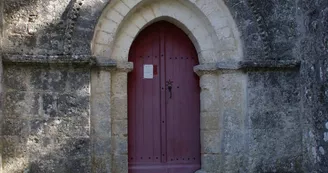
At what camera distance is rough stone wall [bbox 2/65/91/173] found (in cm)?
468

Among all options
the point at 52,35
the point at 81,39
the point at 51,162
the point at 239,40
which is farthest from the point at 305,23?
the point at 51,162

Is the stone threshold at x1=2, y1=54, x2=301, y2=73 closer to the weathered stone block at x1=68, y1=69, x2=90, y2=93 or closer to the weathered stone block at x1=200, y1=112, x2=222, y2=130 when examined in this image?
the weathered stone block at x1=68, y1=69, x2=90, y2=93

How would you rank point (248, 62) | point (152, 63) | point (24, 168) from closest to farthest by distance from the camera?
point (24, 168), point (248, 62), point (152, 63)

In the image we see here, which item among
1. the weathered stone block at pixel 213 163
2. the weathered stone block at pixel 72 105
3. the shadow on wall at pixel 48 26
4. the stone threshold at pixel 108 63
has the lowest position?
the weathered stone block at pixel 213 163

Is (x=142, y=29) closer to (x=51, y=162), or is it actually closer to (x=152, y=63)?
(x=152, y=63)

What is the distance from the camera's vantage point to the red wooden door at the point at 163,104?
5.38 m

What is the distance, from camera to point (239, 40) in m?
5.24

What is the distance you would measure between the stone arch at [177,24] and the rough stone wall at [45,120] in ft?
1.96

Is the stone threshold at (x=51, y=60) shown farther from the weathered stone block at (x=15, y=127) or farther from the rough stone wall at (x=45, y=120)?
the weathered stone block at (x=15, y=127)

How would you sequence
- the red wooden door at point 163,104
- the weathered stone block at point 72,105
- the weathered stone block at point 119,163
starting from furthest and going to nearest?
the red wooden door at point 163,104, the weathered stone block at point 119,163, the weathered stone block at point 72,105

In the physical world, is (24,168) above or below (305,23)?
below

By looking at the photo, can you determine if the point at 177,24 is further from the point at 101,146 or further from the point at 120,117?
the point at 101,146

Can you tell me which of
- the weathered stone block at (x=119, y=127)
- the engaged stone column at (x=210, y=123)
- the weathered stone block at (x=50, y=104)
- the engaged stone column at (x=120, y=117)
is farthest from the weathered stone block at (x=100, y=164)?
the engaged stone column at (x=210, y=123)

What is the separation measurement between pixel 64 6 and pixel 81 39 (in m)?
0.45
